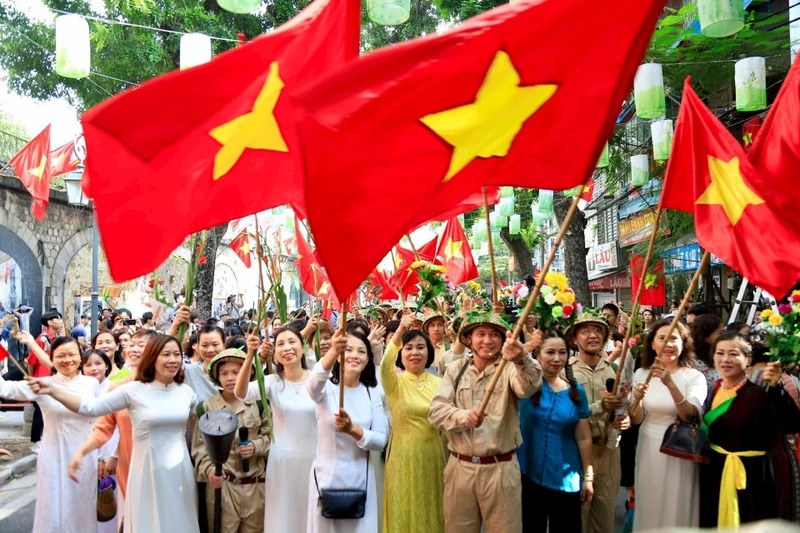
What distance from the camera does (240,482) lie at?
5.01 meters

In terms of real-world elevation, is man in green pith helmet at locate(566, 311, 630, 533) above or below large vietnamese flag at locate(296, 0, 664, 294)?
below

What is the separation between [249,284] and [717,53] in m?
26.9

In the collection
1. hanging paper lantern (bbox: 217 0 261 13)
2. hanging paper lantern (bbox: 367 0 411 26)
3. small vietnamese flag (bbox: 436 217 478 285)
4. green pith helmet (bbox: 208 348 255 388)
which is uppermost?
hanging paper lantern (bbox: 367 0 411 26)

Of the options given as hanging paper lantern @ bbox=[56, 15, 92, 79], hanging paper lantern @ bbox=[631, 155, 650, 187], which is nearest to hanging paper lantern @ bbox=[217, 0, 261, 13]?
hanging paper lantern @ bbox=[56, 15, 92, 79]

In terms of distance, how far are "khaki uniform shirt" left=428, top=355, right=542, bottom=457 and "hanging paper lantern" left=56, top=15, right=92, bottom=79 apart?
680 cm

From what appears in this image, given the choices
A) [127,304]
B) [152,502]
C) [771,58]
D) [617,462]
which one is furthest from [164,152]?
[127,304]

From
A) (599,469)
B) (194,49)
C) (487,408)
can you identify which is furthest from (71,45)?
(599,469)

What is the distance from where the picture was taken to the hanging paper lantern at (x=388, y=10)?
8055mm

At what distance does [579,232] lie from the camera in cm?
1728

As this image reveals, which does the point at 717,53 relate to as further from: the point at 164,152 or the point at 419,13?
the point at 419,13

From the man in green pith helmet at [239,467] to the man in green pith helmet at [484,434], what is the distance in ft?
4.01

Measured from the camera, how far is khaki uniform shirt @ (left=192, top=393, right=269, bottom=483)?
499 cm

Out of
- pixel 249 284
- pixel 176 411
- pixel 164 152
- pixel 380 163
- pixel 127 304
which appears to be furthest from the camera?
pixel 249 284

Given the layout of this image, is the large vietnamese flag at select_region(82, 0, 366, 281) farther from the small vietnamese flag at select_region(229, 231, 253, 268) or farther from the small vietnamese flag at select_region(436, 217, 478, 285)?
the small vietnamese flag at select_region(229, 231, 253, 268)
